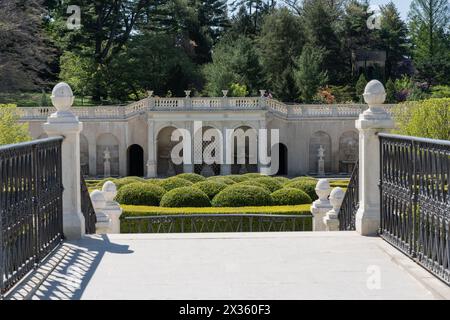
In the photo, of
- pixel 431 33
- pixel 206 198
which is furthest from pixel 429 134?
pixel 431 33

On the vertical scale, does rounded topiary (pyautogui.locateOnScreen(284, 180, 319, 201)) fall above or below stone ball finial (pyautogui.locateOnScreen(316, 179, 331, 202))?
below

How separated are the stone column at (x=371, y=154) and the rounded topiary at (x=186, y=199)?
1196cm

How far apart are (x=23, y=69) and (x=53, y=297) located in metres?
46.5

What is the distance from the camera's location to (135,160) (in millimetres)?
44469

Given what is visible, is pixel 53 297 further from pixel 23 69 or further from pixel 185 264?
pixel 23 69

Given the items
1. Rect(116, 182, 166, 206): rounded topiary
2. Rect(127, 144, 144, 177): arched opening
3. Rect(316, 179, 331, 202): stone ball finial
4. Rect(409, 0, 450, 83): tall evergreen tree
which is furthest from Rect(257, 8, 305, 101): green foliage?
Rect(316, 179, 331, 202): stone ball finial

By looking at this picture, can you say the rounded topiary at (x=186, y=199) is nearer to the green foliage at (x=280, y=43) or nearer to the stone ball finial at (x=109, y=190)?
the stone ball finial at (x=109, y=190)

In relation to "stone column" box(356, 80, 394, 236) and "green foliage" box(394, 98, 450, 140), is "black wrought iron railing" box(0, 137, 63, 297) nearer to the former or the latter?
"stone column" box(356, 80, 394, 236)

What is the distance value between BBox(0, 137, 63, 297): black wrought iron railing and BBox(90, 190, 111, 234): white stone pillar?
2.61 metres

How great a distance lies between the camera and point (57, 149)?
894 centimetres

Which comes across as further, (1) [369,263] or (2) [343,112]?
(2) [343,112]

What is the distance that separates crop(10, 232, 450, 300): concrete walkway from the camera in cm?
638

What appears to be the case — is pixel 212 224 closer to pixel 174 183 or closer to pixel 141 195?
pixel 141 195
